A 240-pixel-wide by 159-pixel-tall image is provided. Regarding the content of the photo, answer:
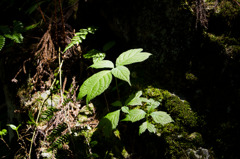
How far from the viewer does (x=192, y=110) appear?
6.11 ft

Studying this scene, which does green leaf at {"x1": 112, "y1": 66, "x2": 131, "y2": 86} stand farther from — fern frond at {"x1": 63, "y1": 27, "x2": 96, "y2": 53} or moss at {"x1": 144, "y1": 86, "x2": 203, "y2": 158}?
fern frond at {"x1": 63, "y1": 27, "x2": 96, "y2": 53}

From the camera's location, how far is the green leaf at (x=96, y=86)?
1448mm

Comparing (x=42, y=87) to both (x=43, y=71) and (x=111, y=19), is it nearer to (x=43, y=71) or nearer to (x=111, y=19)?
(x=43, y=71)

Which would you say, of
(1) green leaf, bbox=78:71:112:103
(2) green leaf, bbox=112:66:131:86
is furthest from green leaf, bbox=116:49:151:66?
(1) green leaf, bbox=78:71:112:103

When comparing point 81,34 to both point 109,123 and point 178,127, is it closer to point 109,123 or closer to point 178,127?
point 109,123

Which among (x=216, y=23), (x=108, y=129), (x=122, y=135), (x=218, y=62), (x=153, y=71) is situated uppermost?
(x=216, y=23)

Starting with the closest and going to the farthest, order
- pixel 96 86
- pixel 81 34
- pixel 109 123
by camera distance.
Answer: pixel 96 86 → pixel 109 123 → pixel 81 34

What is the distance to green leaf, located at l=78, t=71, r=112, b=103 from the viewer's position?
1.45 meters

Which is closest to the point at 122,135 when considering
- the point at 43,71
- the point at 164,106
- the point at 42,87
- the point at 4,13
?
the point at 164,106

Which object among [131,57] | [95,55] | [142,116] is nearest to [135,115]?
[142,116]

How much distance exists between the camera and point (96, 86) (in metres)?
1.50

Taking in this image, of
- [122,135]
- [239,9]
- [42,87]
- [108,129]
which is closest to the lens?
[108,129]

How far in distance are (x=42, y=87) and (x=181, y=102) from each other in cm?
196

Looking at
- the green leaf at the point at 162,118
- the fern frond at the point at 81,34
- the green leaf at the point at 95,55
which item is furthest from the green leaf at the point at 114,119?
the fern frond at the point at 81,34
